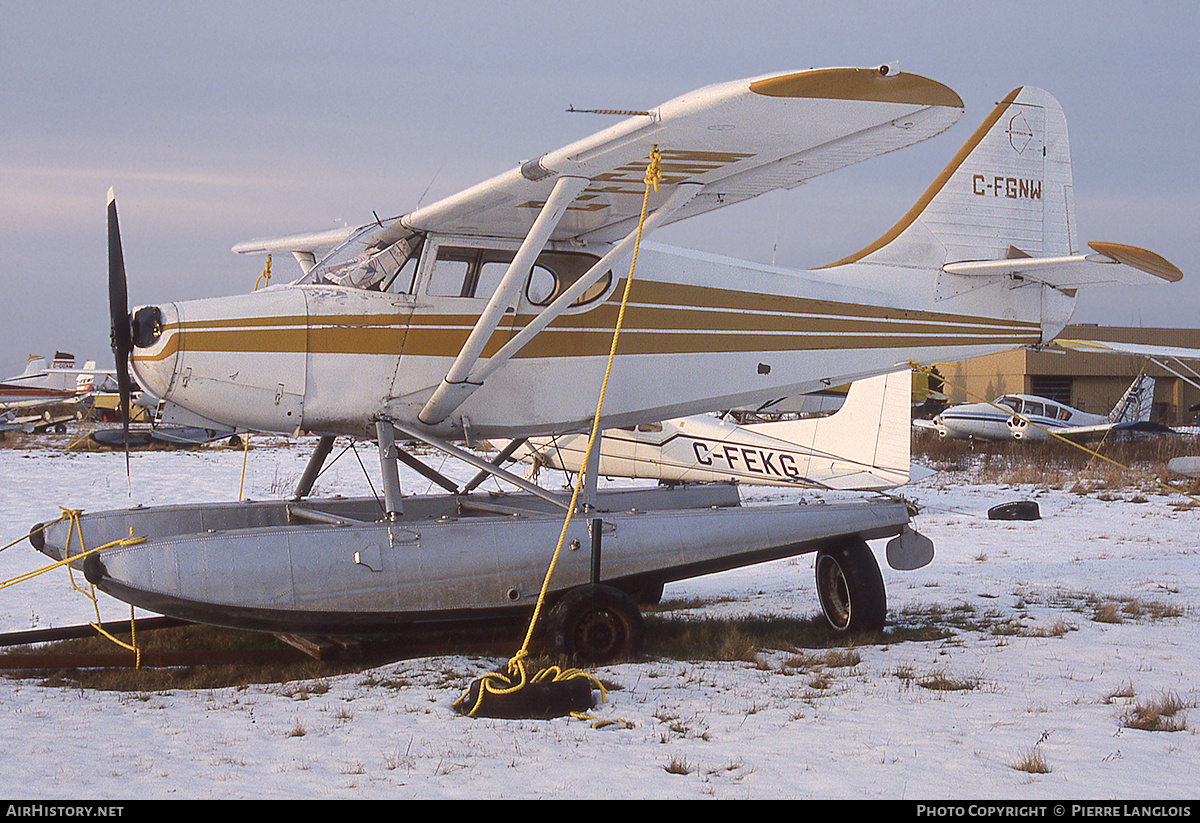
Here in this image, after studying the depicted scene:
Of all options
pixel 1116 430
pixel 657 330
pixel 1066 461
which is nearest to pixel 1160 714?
pixel 657 330

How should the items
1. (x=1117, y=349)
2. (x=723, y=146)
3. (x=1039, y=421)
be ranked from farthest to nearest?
(x=1039, y=421) < (x=1117, y=349) < (x=723, y=146)

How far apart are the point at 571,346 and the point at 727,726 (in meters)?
3.32

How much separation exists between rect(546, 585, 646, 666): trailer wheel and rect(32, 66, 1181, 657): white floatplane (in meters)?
0.02

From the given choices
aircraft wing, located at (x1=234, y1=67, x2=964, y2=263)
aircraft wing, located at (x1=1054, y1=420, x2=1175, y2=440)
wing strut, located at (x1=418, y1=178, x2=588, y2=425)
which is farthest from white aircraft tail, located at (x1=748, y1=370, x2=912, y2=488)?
aircraft wing, located at (x1=1054, y1=420, x2=1175, y2=440)

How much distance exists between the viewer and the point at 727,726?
14.8ft

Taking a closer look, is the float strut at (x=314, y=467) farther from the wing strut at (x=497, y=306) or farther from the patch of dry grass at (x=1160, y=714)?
the patch of dry grass at (x=1160, y=714)

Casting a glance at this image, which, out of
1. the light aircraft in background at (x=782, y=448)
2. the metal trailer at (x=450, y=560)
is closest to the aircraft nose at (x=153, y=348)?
the metal trailer at (x=450, y=560)

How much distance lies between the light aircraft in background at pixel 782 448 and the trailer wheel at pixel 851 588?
4.91 metres

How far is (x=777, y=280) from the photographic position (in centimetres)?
772

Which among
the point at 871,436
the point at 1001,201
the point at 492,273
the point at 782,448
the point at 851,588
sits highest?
the point at 1001,201

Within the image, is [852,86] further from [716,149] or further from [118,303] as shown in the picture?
[118,303]

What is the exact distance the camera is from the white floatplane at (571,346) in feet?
17.8

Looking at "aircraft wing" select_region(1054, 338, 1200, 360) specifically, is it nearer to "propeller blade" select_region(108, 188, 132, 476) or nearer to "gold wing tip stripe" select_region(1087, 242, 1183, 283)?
"gold wing tip stripe" select_region(1087, 242, 1183, 283)

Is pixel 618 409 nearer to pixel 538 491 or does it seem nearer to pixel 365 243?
pixel 538 491
